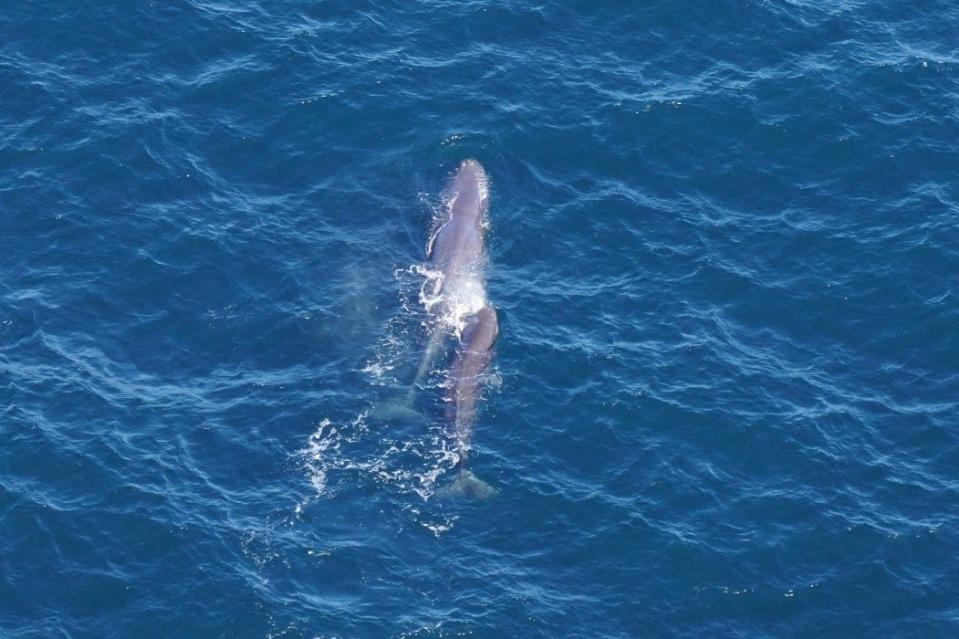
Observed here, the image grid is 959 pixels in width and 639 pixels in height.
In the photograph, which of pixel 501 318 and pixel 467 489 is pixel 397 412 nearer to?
pixel 467 489

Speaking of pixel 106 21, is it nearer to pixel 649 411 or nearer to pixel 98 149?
pixel 98 149

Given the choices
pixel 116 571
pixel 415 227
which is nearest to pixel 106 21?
pixel 415 227

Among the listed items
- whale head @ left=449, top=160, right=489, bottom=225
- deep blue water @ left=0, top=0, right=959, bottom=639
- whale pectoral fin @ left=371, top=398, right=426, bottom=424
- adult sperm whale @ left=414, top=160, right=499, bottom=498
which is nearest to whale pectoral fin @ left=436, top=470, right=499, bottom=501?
adult sperm whale @ left=414, top=160, right=499, bottom=498

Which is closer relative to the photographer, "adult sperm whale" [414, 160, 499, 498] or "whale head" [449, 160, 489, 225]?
"adult sperm whale" [414, 160, 499, 498]

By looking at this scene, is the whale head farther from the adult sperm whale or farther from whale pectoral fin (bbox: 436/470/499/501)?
whale pectoral fin (bbox: 436/470/499/501)

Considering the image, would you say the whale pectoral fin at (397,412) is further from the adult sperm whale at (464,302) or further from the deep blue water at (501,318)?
the adult sperm whale at (464,302)

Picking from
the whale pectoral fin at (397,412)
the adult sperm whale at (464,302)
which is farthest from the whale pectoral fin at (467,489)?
the whale pectoral fin at (397,412)
